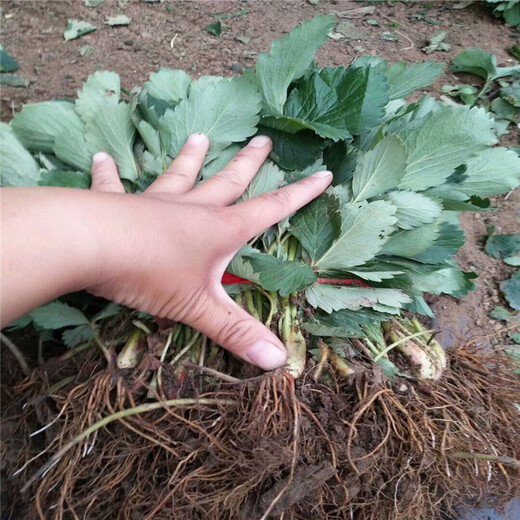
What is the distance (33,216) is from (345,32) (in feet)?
5.87

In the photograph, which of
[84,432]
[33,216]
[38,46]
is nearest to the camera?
[33,216]

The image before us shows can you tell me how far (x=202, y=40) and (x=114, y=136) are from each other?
3.59ft

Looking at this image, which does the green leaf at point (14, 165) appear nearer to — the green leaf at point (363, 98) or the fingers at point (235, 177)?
the fingers at point (235, 177)

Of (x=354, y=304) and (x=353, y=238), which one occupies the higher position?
(x=353, y=238)

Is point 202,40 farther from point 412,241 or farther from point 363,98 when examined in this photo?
point 412,241

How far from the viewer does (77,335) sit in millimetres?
971

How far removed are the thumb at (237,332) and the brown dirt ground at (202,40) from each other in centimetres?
87

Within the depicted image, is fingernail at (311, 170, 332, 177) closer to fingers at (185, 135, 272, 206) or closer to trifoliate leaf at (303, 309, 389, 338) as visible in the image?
fingers at (185, 135, 272, 206)

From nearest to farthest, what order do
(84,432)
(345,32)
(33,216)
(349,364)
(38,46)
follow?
(33,216) → (84,432) → (349,364) → (38,46) → (345,32)

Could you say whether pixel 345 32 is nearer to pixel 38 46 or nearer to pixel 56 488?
pixel 38 46

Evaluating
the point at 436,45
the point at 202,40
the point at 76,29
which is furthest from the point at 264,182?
the point at 436,45

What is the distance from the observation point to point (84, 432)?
34.5 inches

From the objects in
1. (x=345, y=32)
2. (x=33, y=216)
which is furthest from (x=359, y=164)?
(x=345, y=32)

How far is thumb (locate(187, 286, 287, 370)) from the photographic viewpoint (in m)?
0.84
